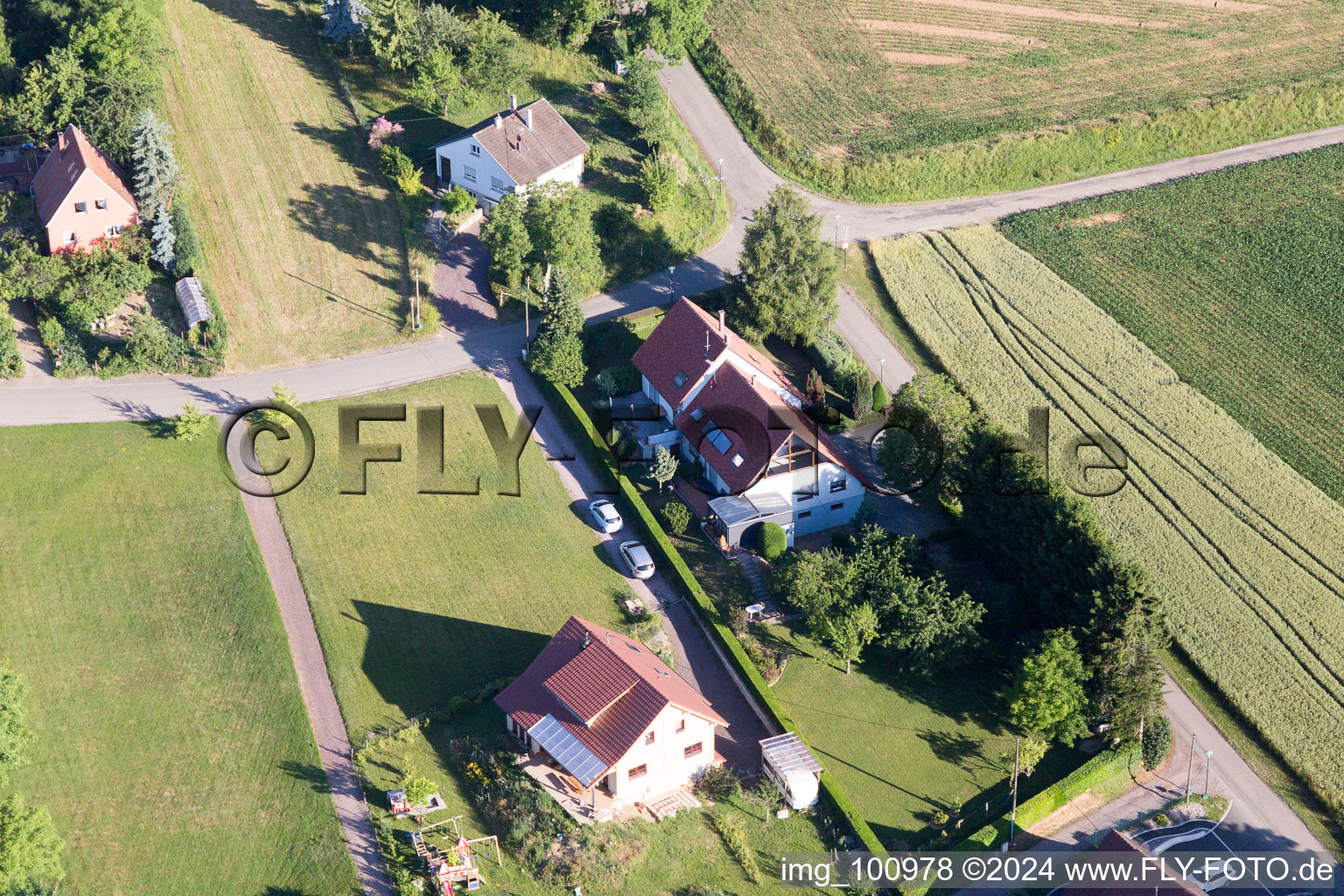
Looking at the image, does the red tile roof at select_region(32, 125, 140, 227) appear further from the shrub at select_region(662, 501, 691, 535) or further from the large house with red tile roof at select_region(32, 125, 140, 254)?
the shrub at select_region(662, 501, 691, 535)

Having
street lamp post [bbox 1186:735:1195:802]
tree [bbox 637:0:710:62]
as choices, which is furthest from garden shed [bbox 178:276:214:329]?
street lamp post [bbox 1186:735:1195:802]

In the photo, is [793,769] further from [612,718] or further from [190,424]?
[190,424]

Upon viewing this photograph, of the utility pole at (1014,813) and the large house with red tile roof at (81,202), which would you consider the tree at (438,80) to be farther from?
the utility pole at (1014,813)

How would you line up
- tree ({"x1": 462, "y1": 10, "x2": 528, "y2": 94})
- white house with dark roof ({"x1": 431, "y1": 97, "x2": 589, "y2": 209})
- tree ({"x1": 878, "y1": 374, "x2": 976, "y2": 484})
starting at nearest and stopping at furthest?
tree ({"x1": 878, "y1": 374, "x2": 976, "y2": 484}) < white house with dark roof ({"x1": 431, "y1": 97, "x2": 589, "y2": 209}) < tree ({"x1": 462, "y1": 10, "x2": 528, "y2": 94})

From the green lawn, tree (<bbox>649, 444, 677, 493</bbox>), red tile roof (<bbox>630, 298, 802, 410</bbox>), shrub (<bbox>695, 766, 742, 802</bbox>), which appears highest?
red tile roof (<bbox>630, 298, 802, 410</bbox>)

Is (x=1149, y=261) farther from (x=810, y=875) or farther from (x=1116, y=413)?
(x=810, y=875)

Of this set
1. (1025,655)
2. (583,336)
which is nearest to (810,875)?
(1025,655)

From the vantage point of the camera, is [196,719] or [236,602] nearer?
[196,719]

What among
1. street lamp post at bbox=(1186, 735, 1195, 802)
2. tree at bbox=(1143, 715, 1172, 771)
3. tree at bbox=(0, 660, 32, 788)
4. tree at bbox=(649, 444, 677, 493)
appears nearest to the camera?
tree at bbox=(0, 660, 32, 788)
